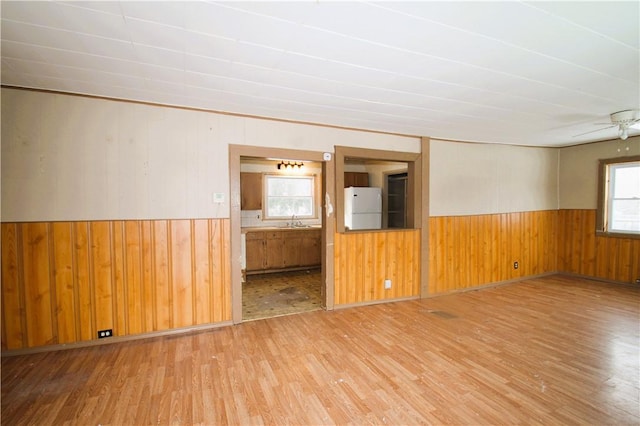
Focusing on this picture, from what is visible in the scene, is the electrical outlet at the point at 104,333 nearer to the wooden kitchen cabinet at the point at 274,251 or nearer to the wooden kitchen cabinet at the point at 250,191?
the wooden kitchen cabinet at the point at 274,251

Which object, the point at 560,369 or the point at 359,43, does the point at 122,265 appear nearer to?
the point at 359,43

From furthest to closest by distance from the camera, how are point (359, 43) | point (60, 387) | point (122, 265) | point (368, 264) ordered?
1. point (368, 264)
2. point (122, 265)
3. point (60, 387)
4. point (359, 43)

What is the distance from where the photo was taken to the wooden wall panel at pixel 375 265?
3.96 meters

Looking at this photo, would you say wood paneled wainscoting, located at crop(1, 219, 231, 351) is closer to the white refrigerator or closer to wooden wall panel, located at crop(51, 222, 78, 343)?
wooden wall panel, located at crop(51, 222, 78, 343)

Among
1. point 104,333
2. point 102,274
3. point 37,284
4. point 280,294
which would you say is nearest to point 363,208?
point 280,294

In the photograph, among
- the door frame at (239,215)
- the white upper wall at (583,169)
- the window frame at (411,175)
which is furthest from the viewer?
the white upper wall at (583,169)

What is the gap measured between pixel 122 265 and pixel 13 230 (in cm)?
91

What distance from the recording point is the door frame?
3377mm

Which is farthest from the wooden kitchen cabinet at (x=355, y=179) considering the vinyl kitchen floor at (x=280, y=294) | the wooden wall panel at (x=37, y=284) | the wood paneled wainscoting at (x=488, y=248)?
the wooden wall panel at (x=37, y=284)

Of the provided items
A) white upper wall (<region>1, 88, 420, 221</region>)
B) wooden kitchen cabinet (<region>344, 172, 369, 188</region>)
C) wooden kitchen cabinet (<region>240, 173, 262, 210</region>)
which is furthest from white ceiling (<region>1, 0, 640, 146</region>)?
wooden kitchen cabinet (<region>344, 172, 369, 188</region>)

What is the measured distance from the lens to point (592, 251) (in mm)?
5301

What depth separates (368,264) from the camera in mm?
4105

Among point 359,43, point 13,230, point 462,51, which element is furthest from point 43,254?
point 462,51

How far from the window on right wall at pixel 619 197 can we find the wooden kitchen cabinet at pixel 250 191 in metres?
6.30
